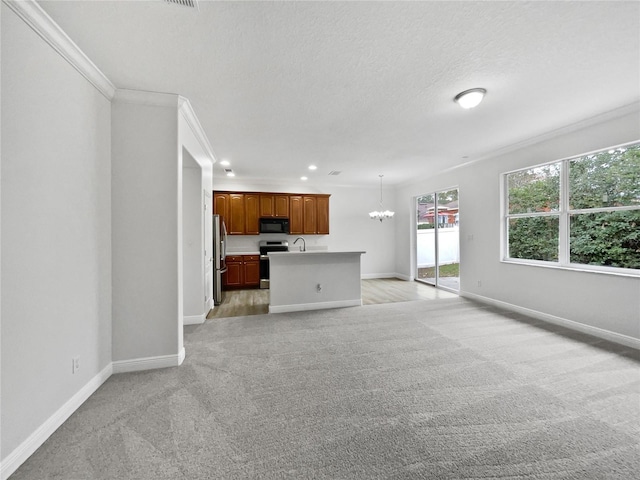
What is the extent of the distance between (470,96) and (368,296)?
4.01 meters

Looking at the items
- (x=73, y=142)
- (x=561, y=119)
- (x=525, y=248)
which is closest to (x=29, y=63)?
(x=73, y=142)

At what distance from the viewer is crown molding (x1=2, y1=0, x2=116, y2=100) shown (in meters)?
1.53

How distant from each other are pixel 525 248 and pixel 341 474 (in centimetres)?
455

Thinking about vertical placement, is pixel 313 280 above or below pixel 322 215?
below

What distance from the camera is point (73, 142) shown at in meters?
1.98

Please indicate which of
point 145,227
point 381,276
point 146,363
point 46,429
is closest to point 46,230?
point 145,227

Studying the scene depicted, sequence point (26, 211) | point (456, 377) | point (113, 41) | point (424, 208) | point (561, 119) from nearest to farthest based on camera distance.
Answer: point (26, 211), point (113, 41), point (456, 377), point (561, 119), point (424, 208)

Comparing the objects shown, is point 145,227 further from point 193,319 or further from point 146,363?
point 193,319

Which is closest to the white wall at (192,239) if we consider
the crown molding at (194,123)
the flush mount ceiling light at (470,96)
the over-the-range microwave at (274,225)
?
the crown molding at (194,123)

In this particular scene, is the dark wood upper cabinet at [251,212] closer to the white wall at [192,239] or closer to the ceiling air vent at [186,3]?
the white wall at [192,239]

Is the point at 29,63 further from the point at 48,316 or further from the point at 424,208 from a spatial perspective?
the point at 424,208

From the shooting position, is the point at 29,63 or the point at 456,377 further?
the point at 456,377

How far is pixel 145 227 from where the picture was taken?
8.39ft

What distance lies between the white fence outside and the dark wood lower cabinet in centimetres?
435
